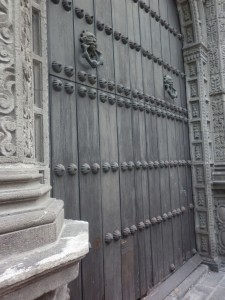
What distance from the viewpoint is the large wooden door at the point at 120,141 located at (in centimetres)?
132

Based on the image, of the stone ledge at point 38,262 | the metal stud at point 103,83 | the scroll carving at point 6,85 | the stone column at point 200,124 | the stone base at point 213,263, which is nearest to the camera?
the stone ledge at point 38,262

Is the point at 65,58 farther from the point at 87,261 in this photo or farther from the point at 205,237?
the point at 205,237

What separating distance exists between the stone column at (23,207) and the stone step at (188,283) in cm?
133

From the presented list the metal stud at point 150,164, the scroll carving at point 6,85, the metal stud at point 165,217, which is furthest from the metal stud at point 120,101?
the scroll carving at point 6,85

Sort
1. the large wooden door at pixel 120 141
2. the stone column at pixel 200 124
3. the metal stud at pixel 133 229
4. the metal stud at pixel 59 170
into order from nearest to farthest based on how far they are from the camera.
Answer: the metal stud at pixel 59 170, the large wooden door at pixel 120 141, the metal stud at pixel 133 229, the stone column at pixel 200 124

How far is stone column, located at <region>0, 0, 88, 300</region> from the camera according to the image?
0.55 metres

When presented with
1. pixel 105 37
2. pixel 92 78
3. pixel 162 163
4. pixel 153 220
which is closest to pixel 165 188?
pixel 162 163

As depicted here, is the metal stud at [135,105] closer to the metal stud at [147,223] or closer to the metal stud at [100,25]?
the metal stud at [100,25]

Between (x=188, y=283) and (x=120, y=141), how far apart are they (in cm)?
119

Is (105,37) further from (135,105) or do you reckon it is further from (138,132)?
(138,132)

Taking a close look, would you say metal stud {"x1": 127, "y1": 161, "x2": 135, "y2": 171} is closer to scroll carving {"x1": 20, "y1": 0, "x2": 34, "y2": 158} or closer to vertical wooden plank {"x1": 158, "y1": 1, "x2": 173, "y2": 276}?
vertical wooden plank {"x1": 158, "y1": 1, "x2": 173, "y2": 276}

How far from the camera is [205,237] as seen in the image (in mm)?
2422

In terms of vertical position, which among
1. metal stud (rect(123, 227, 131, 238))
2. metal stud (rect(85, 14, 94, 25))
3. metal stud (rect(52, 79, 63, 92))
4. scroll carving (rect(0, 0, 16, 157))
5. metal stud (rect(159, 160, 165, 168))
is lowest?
metal stud (rect(123, 227, 131, 238))

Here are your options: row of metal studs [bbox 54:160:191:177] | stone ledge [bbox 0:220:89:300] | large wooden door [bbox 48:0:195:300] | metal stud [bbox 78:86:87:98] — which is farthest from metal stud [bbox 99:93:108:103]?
stone ledge [bbox 0:220:89:300]
